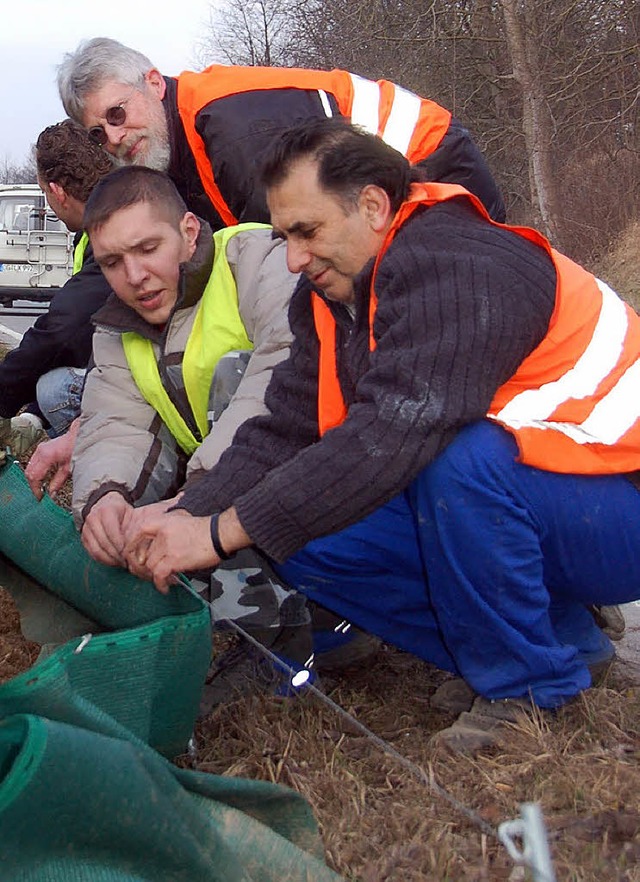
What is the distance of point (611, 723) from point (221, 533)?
1.01 meters

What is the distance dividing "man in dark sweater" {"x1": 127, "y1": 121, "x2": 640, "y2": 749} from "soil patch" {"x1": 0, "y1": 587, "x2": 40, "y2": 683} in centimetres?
83


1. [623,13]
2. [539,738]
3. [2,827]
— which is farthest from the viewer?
[623,13]

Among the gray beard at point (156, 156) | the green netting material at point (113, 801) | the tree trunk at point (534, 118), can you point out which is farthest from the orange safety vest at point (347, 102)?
the tree trunk at point (534, 118)

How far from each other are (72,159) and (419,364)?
8.07 ft

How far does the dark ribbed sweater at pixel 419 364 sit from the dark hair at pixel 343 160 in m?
0.16

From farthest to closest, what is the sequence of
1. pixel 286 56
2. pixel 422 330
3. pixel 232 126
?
pixel 286 56
pixel 232 126
pixel 422 330

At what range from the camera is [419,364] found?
87.4 inches

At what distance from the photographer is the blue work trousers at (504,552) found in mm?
2396

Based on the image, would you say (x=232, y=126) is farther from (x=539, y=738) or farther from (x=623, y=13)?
(x=623, y=13)

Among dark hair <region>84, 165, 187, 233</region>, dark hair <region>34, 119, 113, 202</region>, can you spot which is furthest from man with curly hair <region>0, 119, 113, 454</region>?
dark hair <region>84, 165, 187, 233</region>

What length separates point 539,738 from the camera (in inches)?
94.3

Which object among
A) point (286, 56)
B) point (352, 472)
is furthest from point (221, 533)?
point (286, 56)

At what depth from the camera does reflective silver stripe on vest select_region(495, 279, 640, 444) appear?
94.4 inches

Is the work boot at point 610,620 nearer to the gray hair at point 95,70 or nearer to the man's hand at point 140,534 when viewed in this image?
the man's hand at point 140,534
